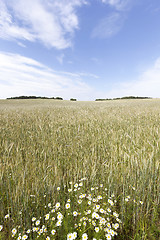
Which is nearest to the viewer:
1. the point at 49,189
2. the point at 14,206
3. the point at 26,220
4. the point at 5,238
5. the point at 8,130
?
the point at 5,238

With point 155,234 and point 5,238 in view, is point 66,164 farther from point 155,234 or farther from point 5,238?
point 155,234

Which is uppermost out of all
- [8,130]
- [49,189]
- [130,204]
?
[8,130]

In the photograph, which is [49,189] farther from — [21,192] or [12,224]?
[12,224]

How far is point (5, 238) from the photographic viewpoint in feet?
4.02

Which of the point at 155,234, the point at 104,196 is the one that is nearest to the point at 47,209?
the point at 104,196

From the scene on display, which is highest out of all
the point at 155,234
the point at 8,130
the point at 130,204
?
the point at 8,130

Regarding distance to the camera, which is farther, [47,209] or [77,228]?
[47,209]

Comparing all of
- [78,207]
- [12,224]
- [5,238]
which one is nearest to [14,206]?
[12,224]

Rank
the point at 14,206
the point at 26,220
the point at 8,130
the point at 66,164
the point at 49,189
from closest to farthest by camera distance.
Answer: the point at 26,220
the point at 14,206
the point at 49,189
the point at 66,164
the point at 8,130

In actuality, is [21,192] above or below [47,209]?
above

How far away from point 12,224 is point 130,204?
140 centimetres

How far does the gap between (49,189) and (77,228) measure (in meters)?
0.53

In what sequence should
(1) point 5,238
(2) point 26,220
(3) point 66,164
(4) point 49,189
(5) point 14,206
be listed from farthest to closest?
(3) point 66,164, (4) point 49,189, (5) point 14,206, (2) point 26,220, (1) point 5,238

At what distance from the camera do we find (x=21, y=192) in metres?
1.44
